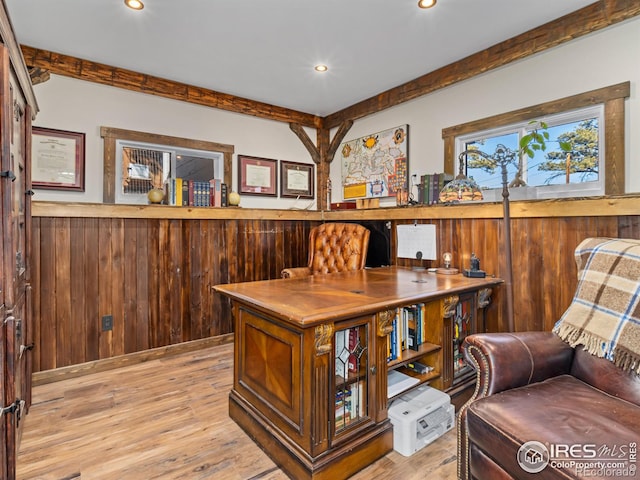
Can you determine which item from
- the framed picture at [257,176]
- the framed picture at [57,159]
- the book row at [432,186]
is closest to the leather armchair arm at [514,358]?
the book row at [432,186]

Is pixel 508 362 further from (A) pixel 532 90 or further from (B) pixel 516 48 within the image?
(B) pixel 516 48

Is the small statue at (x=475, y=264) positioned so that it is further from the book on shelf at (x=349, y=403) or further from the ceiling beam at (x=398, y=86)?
the ceiling beam at (x=398, y=86)

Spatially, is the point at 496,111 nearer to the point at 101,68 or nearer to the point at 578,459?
the point at 578,459

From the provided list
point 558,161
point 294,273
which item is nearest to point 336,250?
point 294,273

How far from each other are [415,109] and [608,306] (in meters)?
→ 2.55

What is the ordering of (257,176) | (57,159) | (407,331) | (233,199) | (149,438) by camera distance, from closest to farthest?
1. (149,438)
2. (407,331)
3. (57,159)
4. (233,199)
5. (257,176)

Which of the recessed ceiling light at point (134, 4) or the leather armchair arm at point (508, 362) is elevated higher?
the recessed ceiling light at point (134, 4)

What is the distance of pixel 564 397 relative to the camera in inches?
53.0

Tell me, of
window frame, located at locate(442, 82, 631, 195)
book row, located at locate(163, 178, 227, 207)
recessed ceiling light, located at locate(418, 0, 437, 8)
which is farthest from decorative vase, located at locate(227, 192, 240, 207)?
window frame, located at locate(442, 82, 631, 195)

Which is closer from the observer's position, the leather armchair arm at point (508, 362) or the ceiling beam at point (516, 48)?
the leather armchair arm at point (508, 362)

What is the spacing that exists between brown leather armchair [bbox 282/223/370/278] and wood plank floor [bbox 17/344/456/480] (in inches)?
54.0

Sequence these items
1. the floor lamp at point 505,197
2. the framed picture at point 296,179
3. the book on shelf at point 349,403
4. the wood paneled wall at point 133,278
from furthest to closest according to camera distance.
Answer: the framed picture at point 296,179, the wood paneled wall at point 133,278, the floor lamp at point 505,197, the book on shelf at point 349,403

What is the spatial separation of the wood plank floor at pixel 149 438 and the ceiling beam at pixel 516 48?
2.70m

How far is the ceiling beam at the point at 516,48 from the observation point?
7.14 feet
